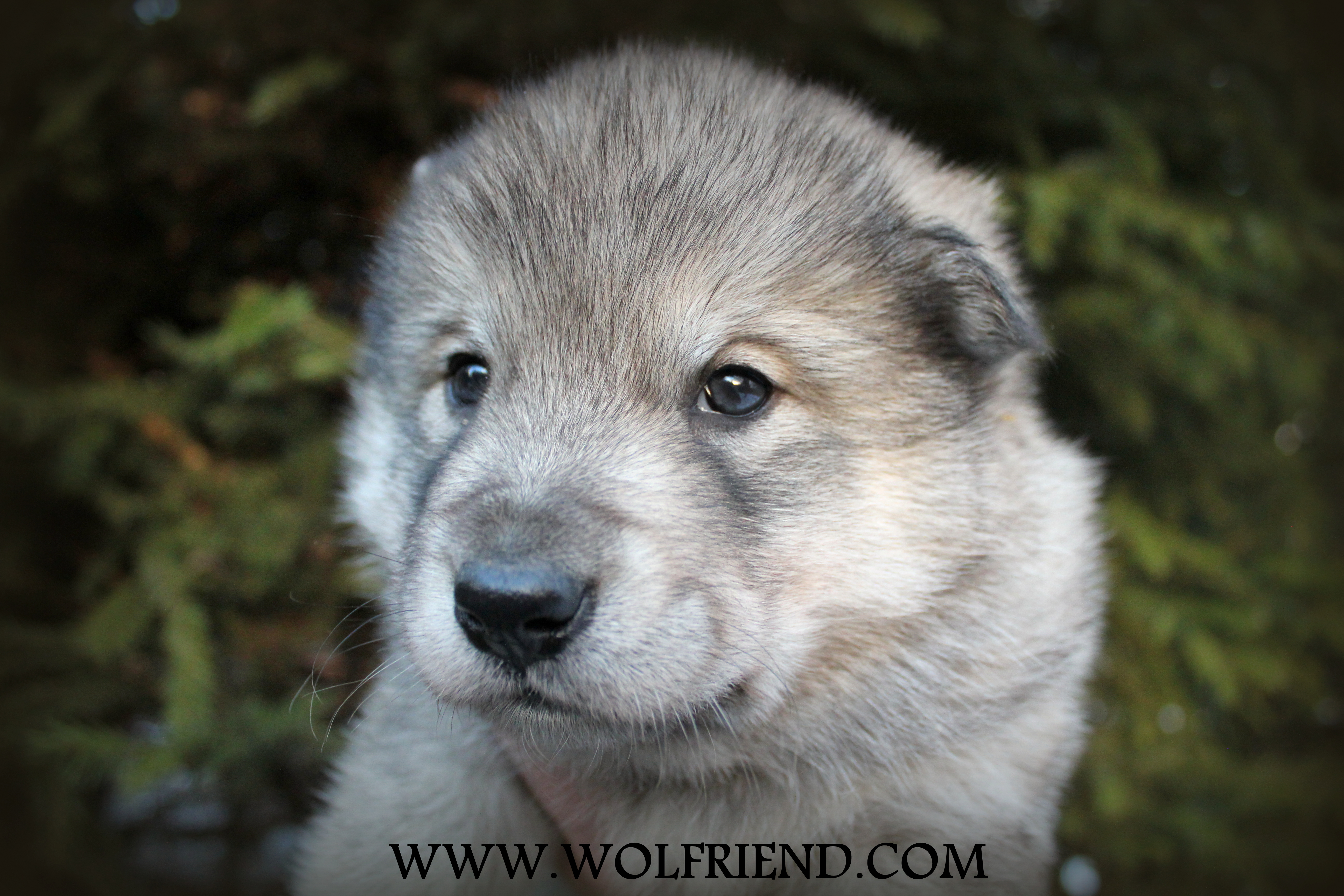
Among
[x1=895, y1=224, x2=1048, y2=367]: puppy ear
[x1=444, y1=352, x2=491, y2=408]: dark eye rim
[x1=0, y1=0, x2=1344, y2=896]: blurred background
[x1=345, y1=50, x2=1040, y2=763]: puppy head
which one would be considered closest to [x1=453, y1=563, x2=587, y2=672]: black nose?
[x1=345, y1=50, x2=1040, y2=763]: puppy head

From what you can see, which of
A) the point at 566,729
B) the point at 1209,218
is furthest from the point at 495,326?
the point at 1209,218

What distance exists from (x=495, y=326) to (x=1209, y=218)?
3165 mm

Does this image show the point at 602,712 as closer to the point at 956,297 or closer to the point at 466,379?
the point at 466,379

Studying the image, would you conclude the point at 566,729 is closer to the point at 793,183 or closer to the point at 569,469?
the point at 569,469

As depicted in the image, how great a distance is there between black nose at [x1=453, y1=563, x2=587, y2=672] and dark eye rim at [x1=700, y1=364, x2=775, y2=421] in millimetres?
616

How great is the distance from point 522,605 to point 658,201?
40.8 inches

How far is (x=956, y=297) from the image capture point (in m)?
2.36

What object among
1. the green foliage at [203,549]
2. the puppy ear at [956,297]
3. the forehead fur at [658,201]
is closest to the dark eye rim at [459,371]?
the forehead fur at [658,201]

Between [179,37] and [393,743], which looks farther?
[179,37]

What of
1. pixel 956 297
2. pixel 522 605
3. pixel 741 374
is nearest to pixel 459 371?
pixel 741 374

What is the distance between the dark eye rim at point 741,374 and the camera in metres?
2.15

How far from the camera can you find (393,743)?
8.93 feet

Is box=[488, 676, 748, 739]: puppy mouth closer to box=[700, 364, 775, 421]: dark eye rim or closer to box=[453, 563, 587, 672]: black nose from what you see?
box=[453, 563, 587, 672]: black nose

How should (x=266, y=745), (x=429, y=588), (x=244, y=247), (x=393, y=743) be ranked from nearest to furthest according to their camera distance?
(x=429, y=588)
(x=393, y=743)
(x=266, y=745)
(x=244, y=247)
